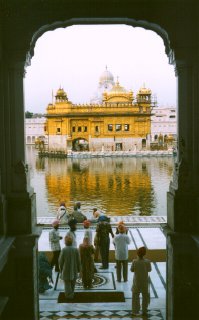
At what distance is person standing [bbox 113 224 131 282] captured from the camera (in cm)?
557

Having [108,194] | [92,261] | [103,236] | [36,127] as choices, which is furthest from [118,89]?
[92,261]

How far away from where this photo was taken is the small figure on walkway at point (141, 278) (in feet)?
14.8

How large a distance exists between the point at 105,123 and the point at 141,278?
4457 cm

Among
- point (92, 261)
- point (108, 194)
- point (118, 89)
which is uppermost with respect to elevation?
point (118, 89)

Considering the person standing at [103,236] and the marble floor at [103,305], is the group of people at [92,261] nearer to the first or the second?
the person standing at [103,236]

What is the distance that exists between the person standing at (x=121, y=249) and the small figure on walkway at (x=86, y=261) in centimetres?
37

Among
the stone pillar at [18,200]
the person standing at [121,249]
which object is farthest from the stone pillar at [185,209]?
the person standing at [121,249]

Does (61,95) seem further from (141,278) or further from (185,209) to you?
(185,209)

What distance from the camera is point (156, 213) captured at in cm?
1214

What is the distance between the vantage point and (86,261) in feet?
17.5

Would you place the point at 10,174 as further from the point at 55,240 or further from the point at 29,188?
the point at 55,240

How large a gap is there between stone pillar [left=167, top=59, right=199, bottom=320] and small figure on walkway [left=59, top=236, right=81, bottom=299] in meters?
1.47

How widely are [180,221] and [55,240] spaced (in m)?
2.50

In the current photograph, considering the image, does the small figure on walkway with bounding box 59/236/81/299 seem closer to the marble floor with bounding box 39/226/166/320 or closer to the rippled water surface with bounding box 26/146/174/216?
the marble floor with bounding box 39/226/166/320
